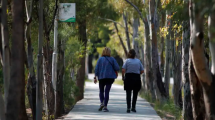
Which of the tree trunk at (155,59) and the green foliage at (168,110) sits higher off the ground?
the tree trunk at (155,59)

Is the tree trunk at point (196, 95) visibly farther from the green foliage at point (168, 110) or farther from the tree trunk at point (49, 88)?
the tree trunk at point (49, 88)

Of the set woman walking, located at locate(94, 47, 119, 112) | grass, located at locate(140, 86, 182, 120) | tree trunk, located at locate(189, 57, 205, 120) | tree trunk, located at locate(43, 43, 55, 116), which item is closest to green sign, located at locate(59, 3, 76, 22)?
tree trunk, located at locate(43, 43, 55, 116)

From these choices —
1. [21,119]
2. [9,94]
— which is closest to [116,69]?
[21,119]

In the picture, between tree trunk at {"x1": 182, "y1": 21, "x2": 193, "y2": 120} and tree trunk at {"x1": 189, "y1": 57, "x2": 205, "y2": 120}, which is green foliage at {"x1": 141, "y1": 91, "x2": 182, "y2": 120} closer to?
tree trunk at {"x1": 182, "y1": 21, "x2": 193, "y2": 120}

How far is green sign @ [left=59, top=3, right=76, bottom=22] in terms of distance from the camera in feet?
44.7

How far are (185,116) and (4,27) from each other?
4.66m

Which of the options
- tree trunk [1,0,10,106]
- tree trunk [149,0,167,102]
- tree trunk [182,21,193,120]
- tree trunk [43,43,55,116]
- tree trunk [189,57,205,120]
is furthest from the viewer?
tree trunk [149,0,167,102]

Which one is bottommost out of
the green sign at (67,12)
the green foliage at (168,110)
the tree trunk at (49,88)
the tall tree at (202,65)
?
the green foliage at (168,110)

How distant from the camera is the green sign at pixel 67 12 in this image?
13.6 m

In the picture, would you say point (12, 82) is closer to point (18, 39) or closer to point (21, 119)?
point (18, 39)

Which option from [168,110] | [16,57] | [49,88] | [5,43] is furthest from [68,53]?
[16,57]

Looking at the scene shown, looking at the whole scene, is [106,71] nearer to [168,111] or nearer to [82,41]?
[168,111]

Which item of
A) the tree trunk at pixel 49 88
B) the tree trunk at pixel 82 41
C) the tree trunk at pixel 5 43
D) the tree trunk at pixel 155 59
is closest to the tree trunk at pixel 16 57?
the tree trunk at pixel 5 43

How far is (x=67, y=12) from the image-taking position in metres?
13.7
